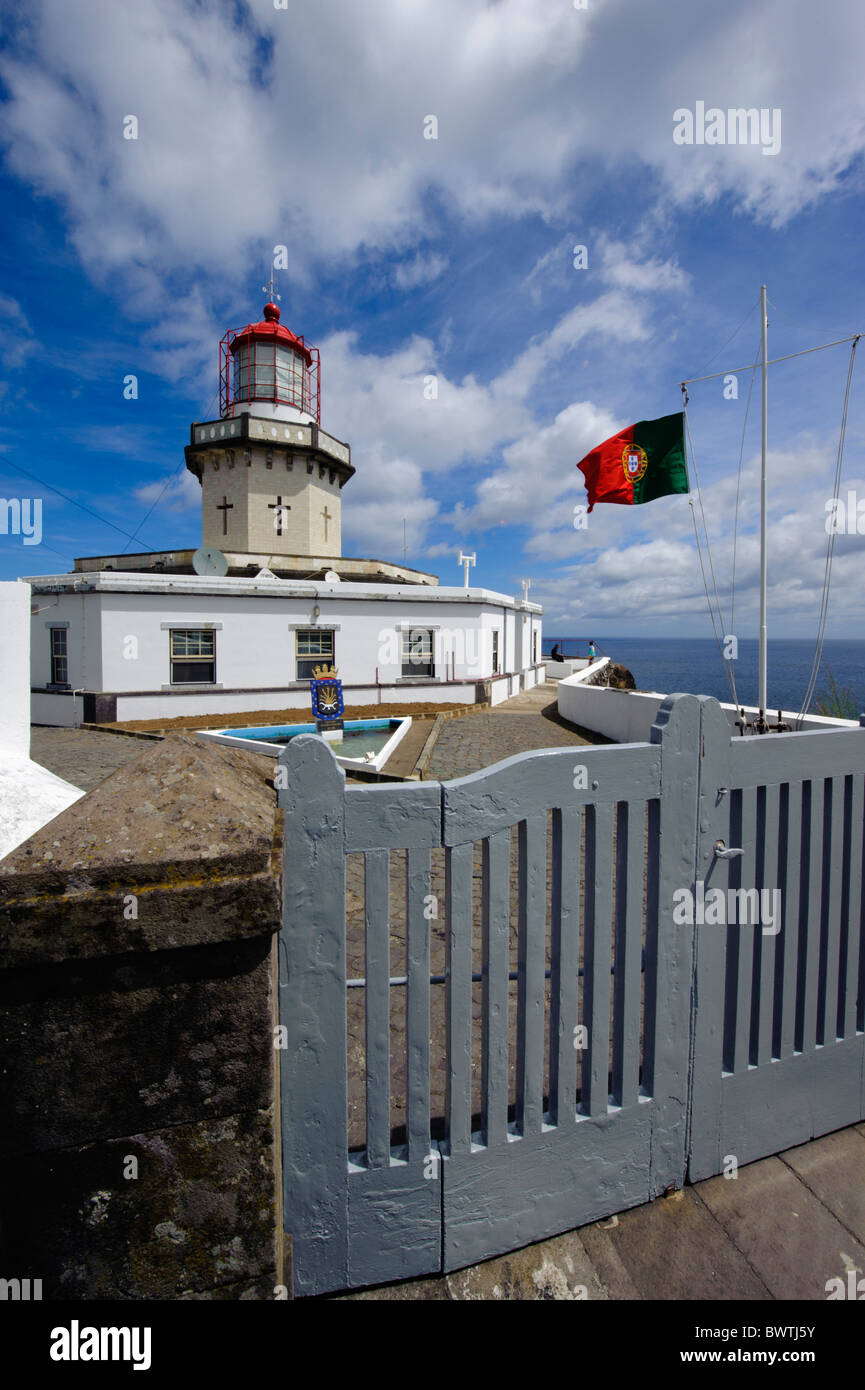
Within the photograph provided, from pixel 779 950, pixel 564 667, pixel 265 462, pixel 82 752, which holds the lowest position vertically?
pixel 82 752

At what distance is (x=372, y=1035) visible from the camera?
188cm

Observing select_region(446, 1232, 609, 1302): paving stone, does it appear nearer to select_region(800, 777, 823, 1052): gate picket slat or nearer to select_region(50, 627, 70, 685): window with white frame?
select_region(800, 777, 823, 1052): gate picket slat

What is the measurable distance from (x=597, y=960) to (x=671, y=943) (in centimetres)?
32

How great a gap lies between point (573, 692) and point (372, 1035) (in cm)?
1586

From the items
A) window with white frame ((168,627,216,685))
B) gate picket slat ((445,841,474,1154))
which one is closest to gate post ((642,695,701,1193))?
gate picket slat ((445,841,474,1154))

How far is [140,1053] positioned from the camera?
1498 millimetres

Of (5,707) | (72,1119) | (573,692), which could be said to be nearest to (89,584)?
(573,692)

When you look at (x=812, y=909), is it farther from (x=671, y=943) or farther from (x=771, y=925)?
(x=671, y=943)

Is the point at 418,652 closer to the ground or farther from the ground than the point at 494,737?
farther from the ground

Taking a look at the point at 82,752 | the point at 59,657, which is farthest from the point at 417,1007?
the point at 59,657

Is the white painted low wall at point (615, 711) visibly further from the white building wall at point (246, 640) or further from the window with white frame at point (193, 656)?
the window with white frame at point (193, 656)

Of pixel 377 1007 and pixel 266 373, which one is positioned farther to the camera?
pixel 266 373

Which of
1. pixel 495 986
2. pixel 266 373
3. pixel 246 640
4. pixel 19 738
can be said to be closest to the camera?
pixel 495 986

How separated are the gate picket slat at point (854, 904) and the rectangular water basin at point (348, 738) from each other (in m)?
7.85
